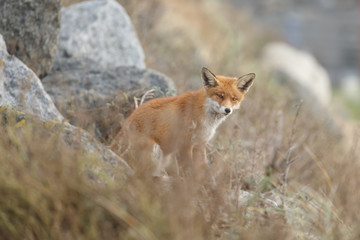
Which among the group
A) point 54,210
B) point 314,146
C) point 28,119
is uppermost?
point 28,119

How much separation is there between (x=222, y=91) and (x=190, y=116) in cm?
43

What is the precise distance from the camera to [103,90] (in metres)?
6.61

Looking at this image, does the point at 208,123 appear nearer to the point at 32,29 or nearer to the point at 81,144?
the point at 81,144

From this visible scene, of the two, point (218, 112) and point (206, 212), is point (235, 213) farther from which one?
point (218, 112)

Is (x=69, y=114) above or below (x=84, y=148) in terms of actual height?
below

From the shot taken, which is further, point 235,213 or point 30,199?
point 235,213

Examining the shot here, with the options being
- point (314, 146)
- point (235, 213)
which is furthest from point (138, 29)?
point (235, 213)

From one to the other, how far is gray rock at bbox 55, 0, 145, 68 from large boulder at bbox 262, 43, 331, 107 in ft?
22.6

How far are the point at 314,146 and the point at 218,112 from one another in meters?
2.97

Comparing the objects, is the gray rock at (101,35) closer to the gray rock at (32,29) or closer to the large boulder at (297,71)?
the gray rock at (32,29)

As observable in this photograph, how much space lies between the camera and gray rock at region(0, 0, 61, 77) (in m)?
6.12

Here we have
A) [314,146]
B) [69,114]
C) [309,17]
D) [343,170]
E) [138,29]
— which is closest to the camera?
[69,114]

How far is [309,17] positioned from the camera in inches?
1299

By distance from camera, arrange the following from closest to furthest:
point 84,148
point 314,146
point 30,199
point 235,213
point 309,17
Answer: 1. point 30,199
2. point 235,213
3. point 84,148
4. point 314,146
5. point 309,17
